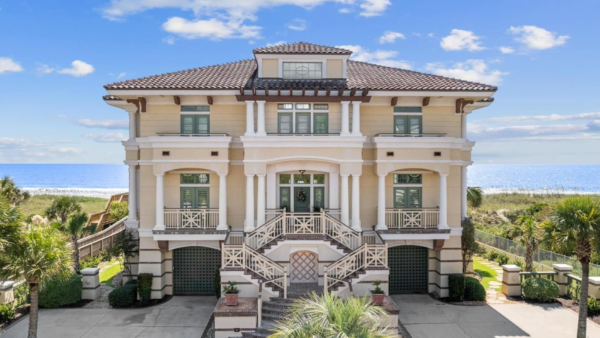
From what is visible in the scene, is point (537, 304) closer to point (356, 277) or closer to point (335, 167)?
point (356, 277)

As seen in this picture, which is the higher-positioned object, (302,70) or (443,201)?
(302,70)

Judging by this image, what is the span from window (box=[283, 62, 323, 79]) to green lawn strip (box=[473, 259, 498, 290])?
45.4ft

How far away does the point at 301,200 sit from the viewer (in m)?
18.6

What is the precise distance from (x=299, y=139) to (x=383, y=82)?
504 centimetres

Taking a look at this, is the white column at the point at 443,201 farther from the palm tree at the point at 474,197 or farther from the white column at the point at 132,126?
the white column at the point at 132,126

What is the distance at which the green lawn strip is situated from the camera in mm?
20516

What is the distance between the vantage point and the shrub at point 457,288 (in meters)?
17.7

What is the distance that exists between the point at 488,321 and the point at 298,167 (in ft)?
33.5

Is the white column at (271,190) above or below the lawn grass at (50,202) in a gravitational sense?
above

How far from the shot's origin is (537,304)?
1734 cm

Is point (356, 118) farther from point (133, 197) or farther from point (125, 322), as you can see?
point (125, 322)

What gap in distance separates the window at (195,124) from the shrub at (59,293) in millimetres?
8398

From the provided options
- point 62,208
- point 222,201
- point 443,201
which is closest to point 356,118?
point 443,201

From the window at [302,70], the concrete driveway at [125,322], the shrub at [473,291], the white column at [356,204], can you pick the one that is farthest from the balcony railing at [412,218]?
the concrete driveway at [125,322]
